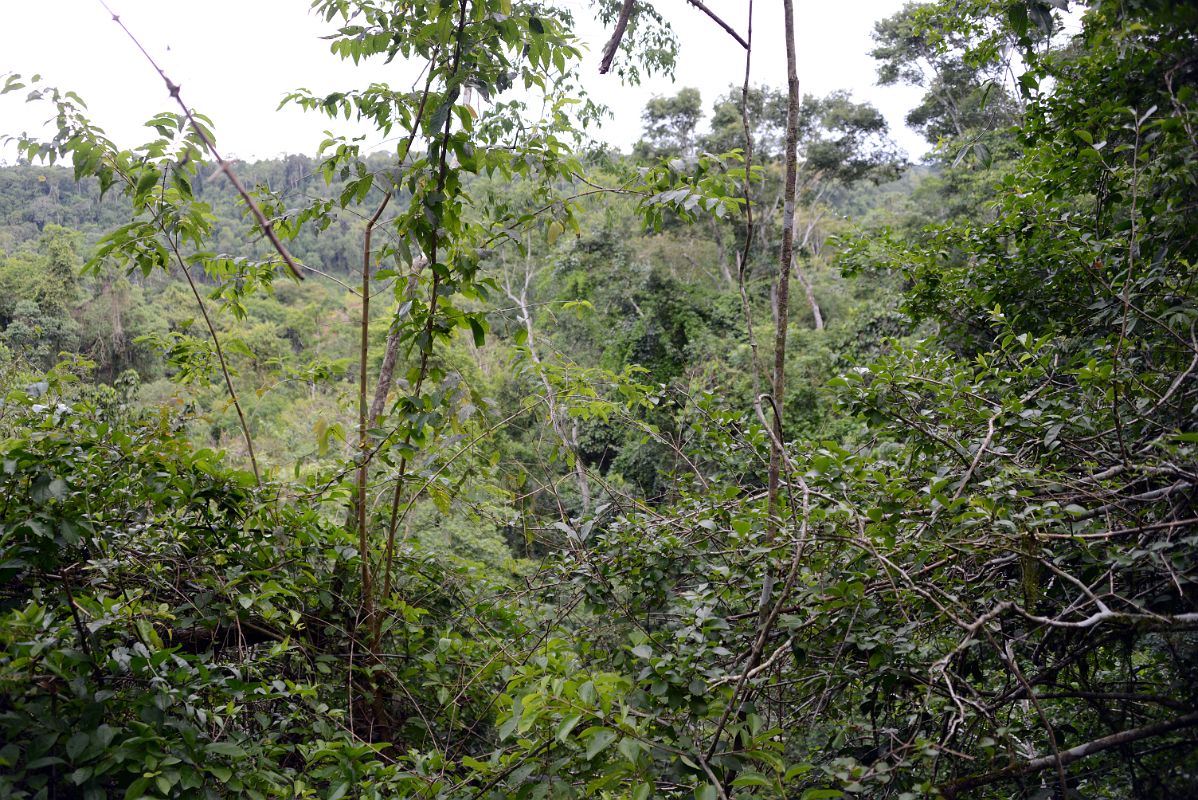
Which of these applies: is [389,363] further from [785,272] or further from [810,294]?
[810,294]

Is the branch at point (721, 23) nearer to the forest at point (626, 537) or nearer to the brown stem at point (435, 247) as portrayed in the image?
the forest at point (626, 537)

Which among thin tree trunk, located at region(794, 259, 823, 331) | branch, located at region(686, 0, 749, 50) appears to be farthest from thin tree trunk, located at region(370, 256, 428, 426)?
thin tree trunk, located at region(794, 259, 823, 331)

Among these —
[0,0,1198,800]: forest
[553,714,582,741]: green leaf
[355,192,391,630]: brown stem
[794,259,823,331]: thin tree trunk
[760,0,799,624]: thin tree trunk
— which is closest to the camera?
[553,714,582,741]: green leaf

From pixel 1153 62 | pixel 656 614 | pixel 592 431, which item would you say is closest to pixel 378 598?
pixel 656 614

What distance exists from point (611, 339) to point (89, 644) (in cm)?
1371

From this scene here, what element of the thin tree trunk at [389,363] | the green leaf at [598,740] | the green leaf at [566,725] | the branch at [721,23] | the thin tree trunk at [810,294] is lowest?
the green leaf at [598,740]

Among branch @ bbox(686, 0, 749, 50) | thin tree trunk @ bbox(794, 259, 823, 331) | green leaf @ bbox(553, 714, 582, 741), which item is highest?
thin tree trunk @ bbox(794, 259, 823, 331)

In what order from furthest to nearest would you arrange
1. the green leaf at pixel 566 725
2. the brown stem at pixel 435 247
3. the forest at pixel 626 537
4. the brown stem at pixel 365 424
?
the brown stem at pixel 365 424
the brown stem at pixel 435 247
the forest at pixel 626 537
the green leaf at pixel 566 725

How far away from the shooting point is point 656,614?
202cm

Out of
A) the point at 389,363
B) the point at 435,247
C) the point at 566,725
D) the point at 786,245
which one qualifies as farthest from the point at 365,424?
the point at 786,245

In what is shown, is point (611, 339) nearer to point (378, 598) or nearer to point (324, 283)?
point (324, 283)

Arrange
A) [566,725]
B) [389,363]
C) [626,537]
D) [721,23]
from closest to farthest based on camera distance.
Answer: [566,725] < [721,23] < [626,537] < [389,363]

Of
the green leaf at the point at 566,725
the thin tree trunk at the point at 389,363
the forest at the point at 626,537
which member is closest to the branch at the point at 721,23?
the forest at the point at 626,537

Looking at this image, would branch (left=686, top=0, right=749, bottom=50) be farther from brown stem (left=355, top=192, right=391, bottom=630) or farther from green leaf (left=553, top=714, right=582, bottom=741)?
green leaf (left=553, top=714, right=582, bottom=741)
